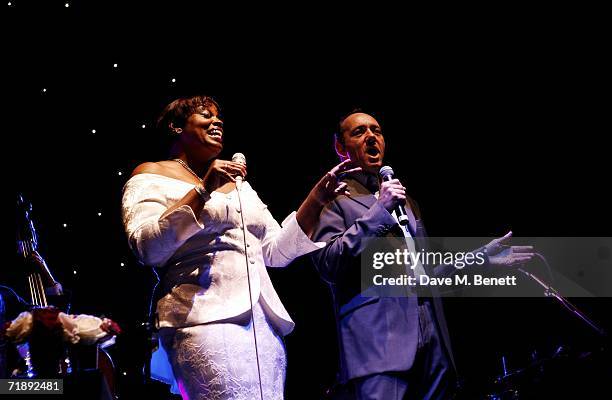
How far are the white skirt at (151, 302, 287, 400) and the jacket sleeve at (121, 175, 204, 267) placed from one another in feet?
0.81

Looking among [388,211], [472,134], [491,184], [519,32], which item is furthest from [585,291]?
[388,211]

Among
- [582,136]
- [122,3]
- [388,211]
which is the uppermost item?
[122,3]

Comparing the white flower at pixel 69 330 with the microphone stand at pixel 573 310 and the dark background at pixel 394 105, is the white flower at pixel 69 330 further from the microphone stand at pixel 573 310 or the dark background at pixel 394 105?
the microphone stand at pixel 573 310

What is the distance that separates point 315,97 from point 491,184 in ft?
3.65

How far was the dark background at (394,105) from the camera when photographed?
3.32 m

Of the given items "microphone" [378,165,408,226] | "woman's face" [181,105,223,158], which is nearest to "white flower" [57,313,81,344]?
"woman's face" [181,105,223,158]

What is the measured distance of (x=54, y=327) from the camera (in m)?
1.76

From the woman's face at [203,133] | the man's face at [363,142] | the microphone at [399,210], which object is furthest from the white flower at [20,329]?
the man's face at [363,142]

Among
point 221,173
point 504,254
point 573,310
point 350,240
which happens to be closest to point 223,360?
point 221,173

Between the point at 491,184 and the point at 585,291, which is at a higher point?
the point at 491,184

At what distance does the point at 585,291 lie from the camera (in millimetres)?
3730

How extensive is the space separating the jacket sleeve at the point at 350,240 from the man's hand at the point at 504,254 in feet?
2.28

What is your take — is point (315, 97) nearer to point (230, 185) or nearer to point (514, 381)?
point (230, 185)

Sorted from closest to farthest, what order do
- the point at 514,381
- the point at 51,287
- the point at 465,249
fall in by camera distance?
the point at 51,287 → the point at 514,381 → the point at 465,249
